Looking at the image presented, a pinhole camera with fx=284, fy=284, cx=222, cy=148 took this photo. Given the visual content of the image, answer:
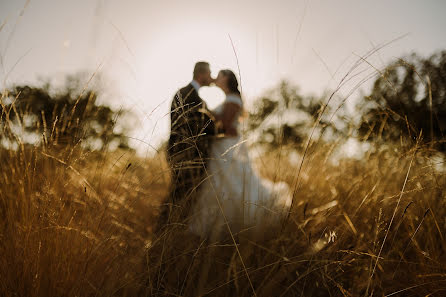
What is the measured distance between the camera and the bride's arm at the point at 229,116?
2711mm

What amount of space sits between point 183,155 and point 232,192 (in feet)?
1.37

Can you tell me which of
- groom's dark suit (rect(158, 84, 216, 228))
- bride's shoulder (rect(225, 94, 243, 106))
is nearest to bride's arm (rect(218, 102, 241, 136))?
bride's shoulder (rect(225, 94, 243, 106))

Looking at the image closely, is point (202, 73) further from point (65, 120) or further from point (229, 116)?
point (65, 120)

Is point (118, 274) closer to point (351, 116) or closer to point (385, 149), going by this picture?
point (351, 116)

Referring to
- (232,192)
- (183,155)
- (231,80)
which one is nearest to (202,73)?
(231,80)

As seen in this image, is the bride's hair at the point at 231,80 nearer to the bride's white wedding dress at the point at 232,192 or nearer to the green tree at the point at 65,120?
the bride's white wedding dress at the point at 232,192

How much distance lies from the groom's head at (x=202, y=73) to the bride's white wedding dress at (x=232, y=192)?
0.26 m

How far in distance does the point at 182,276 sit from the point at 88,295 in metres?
0.41

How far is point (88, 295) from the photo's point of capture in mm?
964

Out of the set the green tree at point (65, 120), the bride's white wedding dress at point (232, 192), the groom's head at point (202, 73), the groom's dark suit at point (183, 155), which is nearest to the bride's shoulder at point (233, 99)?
the bride's white wedding dress at point (232, 192)

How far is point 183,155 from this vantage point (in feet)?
6.02

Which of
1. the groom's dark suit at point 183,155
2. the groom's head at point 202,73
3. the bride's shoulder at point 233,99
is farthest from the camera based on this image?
the bride's shoulder at point 233,99

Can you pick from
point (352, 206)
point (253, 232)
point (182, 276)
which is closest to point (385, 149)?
point (352, 206)

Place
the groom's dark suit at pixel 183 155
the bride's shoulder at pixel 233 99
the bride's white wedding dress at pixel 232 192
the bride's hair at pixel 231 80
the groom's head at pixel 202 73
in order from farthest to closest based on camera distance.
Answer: the bride's hair at pixel 231 80 < the bride's shoulder at pixel 233 99 < the groom's head at pixel 202 73 < the bride's white wedding dress at pixel 232 192 < the groom's dark suit at pixel 183 155
